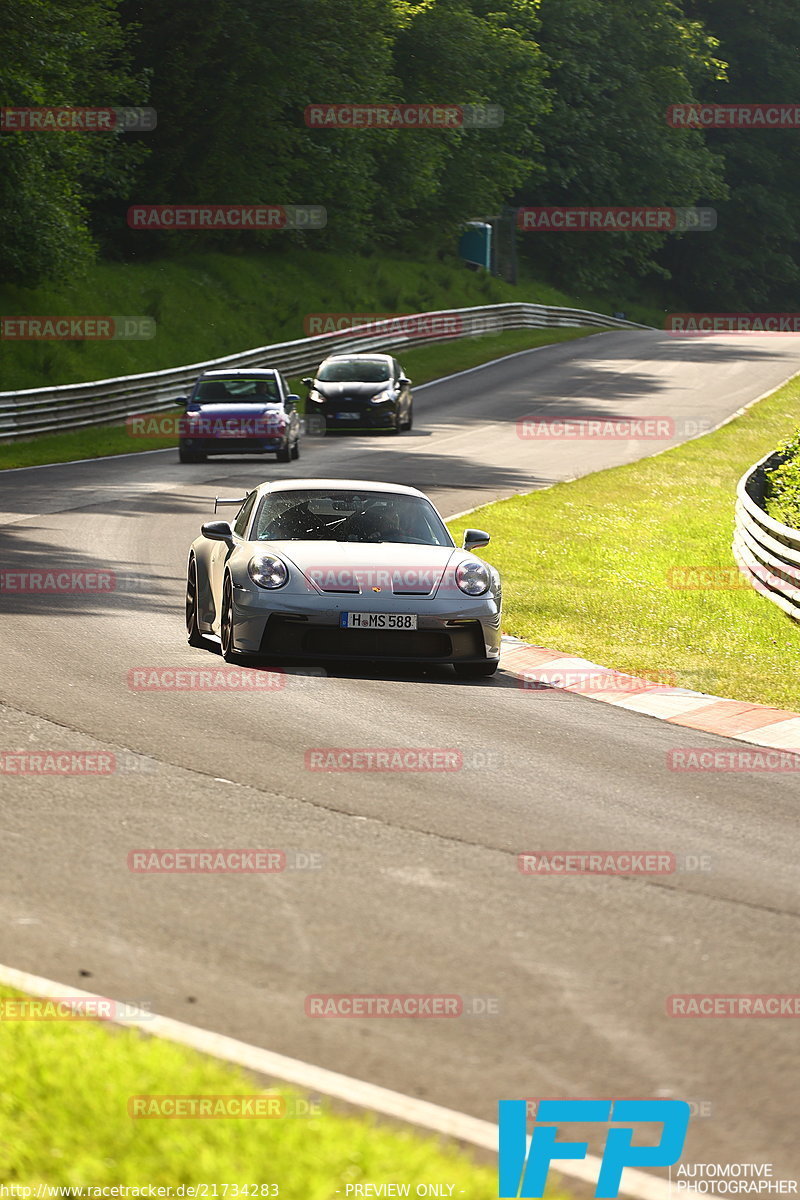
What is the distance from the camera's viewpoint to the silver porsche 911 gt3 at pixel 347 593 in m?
11.3

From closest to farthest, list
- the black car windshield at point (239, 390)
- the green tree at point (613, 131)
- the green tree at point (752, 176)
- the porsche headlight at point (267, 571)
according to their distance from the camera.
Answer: the porsche headlight at point (267, 571), the black car windshield at point (239, 390), the green tree at point (613, 131), the green tree at point (752, 176)

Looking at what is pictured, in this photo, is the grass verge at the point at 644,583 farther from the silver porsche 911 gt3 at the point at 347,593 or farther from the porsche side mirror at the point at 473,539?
the silver porsche 911 gt3 at the point at 347,593

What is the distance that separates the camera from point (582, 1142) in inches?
164

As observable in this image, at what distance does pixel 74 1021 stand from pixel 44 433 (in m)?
29.3

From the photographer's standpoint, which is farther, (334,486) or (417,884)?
(334,486)

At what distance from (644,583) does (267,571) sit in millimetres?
6819

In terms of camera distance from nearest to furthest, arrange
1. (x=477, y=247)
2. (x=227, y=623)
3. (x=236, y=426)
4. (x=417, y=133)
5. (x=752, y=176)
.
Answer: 1. (x=227, y=623)
2. (x=236, y=426)
3. (x=417, y=133)
4. (x=477, y=247)
5. (x=752, y=176)

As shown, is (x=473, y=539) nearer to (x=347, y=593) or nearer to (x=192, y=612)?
(x=347, y=593)

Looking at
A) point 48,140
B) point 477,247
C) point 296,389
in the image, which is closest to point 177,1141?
point 48,140

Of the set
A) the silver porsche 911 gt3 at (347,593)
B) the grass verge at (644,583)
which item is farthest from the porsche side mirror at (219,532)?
the grass verge at (644,583)

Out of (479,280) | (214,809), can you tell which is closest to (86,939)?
(214,809)

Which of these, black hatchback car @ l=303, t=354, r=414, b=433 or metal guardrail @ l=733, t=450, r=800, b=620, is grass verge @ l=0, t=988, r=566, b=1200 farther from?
black hatchback car @ l=303, t=354, r=414, b=433

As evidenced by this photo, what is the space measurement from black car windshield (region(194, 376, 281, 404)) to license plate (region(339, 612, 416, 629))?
19073 millimetres

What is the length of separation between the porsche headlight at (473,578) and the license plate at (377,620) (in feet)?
1.83
